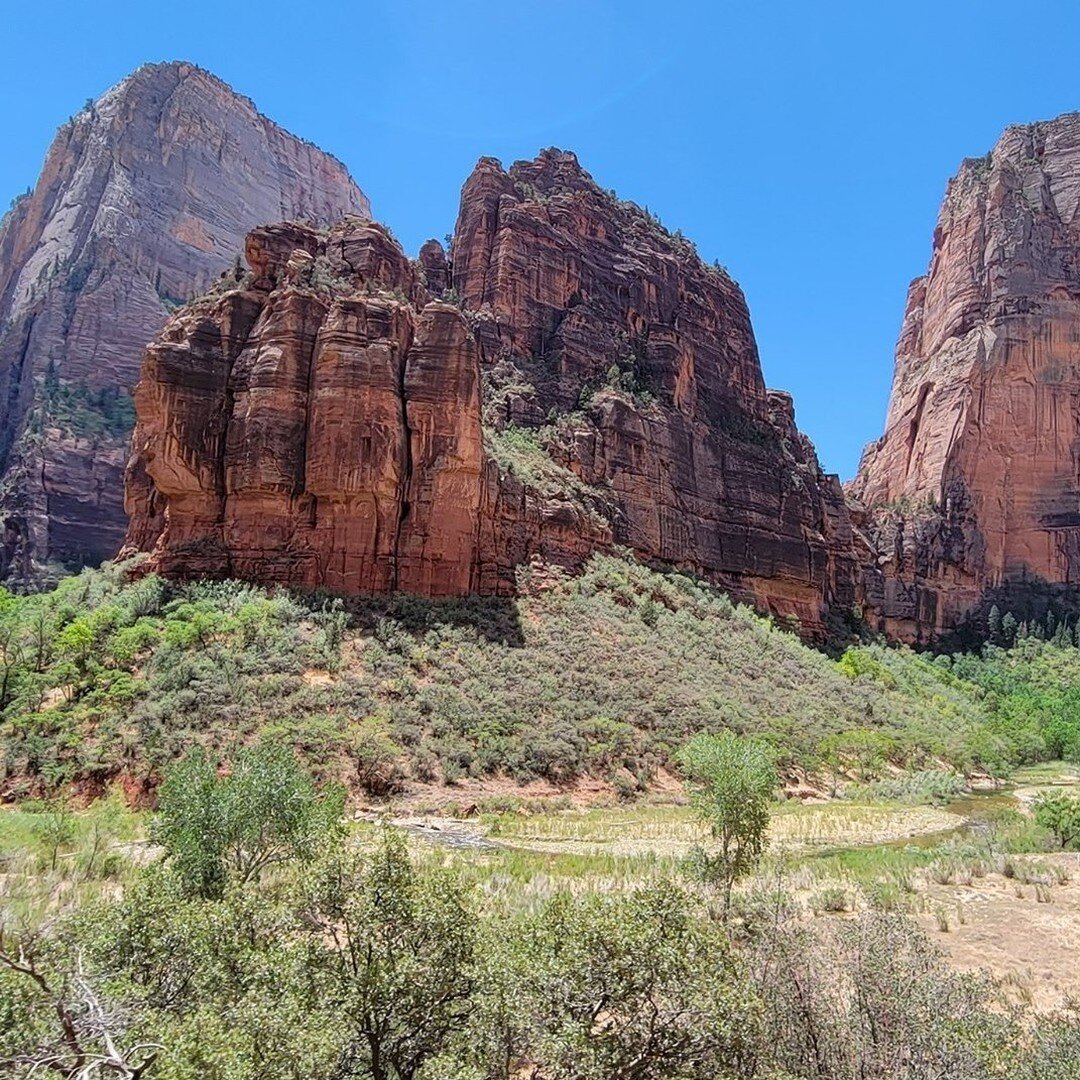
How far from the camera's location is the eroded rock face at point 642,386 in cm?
4922

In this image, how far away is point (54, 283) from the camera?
86062 mm

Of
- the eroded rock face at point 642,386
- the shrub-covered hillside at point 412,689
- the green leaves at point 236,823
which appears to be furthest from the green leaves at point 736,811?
the eroded rock face at point 642,386

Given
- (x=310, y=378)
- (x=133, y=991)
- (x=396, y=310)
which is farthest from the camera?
(x=396, y=310)

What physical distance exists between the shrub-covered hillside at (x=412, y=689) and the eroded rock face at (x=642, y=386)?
10.1m

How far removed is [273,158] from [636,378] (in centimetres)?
9590

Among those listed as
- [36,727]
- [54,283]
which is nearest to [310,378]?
[36,727]

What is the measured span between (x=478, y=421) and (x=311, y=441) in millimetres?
7806

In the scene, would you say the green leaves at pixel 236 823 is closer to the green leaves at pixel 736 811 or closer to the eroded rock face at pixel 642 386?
the green leaves at pixel 736 811

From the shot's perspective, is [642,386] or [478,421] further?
[642,386]

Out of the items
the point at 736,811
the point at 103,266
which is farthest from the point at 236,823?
the point at 103,266

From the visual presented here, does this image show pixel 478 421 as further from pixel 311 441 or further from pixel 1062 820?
pixel 1062 820

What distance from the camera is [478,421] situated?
3488 centimetres

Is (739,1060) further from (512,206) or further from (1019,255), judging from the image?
(1019,255)

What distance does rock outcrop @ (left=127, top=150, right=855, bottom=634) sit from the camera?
3167cm
